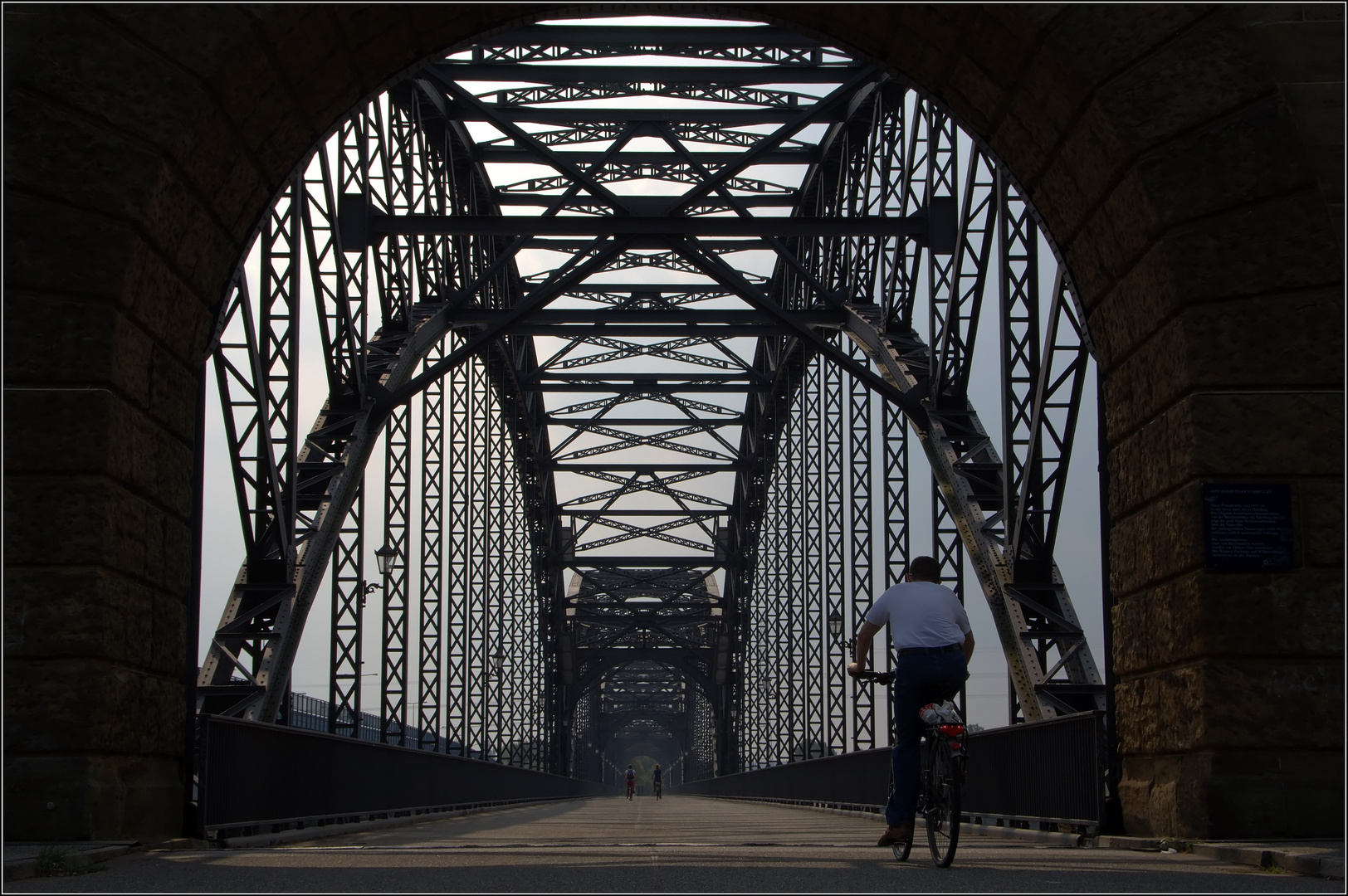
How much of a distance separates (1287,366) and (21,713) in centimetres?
660

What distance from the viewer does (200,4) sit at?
8539mm

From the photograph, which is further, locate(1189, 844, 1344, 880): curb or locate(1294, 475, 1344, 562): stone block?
locate(1294, 475, 1344, 562): stone block

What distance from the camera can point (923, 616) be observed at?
779cm

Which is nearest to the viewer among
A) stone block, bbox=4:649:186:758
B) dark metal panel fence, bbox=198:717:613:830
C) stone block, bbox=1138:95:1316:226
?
stone block, bbox=4:649:186:758

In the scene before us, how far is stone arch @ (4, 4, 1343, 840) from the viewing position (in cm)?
799

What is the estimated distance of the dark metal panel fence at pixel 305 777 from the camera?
9992 mm

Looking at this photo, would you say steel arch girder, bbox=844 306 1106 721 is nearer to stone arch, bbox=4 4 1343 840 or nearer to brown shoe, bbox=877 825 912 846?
stone arch, bbox=4 4 1343 840

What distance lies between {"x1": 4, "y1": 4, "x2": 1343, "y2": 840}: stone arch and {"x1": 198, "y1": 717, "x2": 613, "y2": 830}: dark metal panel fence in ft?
2.72

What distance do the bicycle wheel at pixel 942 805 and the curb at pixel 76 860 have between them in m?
3.80

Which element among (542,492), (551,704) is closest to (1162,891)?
(542,492)

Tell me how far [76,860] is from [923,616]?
158 inches

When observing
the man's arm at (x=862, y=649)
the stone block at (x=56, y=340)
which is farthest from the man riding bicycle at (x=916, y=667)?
the stone block at (x=56, y=340)

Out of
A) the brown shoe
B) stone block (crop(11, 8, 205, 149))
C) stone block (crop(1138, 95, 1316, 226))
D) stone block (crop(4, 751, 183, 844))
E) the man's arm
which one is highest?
stone block (crop(11, 8, 205, 149))

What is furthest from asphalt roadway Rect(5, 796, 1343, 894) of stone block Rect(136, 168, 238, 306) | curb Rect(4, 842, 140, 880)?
stone block Rect(136, 168, 238, 306)
